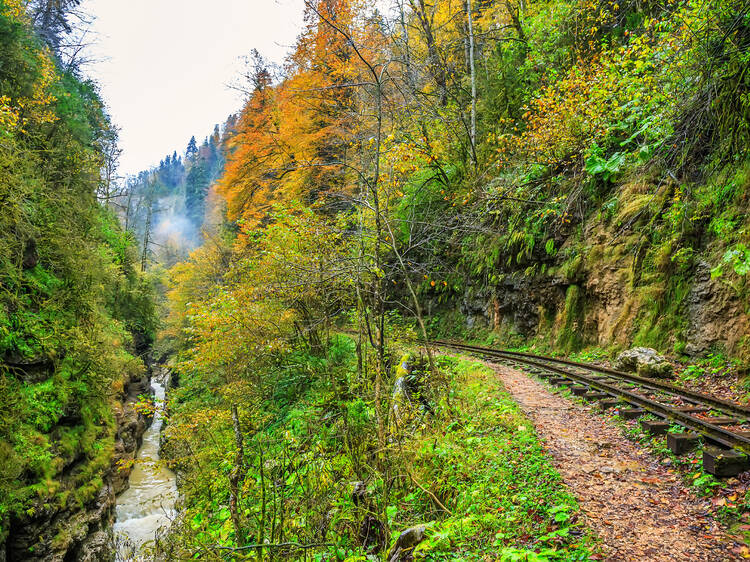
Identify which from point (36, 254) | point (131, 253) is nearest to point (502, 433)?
point (36, 254)

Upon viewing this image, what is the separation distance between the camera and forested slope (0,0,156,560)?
7.76m

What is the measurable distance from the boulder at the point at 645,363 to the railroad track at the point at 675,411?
0.38 m

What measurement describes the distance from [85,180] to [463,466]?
59.9 ft

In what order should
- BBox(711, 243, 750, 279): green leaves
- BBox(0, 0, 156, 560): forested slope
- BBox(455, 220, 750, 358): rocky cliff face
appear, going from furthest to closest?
1. BBox(0, 0, 156, 560): forested slope
2. BBox(455, 220, 750, 358): rocky cliff face
3. BBox(711, 243, 750, 279): green leaves

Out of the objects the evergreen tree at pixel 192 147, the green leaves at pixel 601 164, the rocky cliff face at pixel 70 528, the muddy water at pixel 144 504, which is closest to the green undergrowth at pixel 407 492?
the rocky cliff face at pixel 70 528

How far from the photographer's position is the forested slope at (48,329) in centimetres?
776

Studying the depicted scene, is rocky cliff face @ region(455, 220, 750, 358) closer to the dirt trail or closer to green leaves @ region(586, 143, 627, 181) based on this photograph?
green leaves @ region(586, 143, 627, 181)

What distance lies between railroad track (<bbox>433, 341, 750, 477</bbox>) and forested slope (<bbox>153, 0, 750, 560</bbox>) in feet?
4.68

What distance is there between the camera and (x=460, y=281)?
16.6m

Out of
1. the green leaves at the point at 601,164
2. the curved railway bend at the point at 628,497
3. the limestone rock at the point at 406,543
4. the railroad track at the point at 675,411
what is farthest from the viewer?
the green leaves at the point at 601,164

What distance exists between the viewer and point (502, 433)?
5.20 meters

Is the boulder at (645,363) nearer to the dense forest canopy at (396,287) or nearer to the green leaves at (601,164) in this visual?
the dense forest canopy at (396,287)

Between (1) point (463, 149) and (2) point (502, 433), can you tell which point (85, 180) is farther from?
(2) point (502, 433)

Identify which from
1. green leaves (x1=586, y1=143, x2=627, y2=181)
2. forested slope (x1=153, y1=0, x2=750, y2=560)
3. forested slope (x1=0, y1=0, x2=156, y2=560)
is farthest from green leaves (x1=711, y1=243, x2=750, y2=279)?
forested slope (x1=0, y1=0, x2=156, y2=560)
